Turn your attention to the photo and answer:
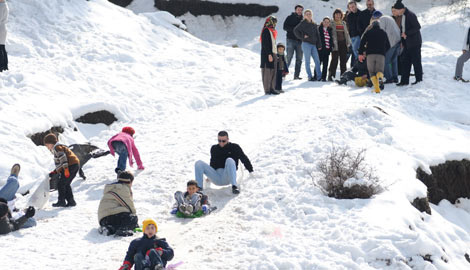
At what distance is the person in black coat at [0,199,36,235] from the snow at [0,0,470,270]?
0.42 feet

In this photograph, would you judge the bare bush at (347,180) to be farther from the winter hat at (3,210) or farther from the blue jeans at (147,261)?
the winter hat at (3,210)

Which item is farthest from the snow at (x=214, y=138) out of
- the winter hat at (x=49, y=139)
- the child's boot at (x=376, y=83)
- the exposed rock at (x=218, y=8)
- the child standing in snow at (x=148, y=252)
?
the exposed rock at (x=218, y=8)

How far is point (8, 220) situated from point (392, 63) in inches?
426

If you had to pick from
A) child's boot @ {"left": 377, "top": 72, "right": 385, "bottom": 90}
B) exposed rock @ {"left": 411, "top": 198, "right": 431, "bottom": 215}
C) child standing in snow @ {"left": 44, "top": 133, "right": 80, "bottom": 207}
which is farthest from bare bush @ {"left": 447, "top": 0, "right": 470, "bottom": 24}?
child standing in snow @ {"left": 44, "top": 133, "right": 80, "bottom": 207}

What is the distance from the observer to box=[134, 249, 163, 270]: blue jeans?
636 cm

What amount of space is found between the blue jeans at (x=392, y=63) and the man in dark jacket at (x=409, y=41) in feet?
0.75

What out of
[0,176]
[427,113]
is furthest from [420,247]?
[0,176]

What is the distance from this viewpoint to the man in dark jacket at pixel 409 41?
46.6ft

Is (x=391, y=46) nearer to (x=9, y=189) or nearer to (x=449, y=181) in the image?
(x=449, y=181)

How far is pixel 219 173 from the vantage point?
9695mm

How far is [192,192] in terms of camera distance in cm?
888

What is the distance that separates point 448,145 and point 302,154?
9.89 ft

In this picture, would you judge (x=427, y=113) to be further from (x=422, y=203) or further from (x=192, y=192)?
(x=192, y=192)

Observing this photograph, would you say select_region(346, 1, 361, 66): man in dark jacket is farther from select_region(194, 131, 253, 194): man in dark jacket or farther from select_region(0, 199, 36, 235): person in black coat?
select_region(0, 199, 36, 235): person in black coat
